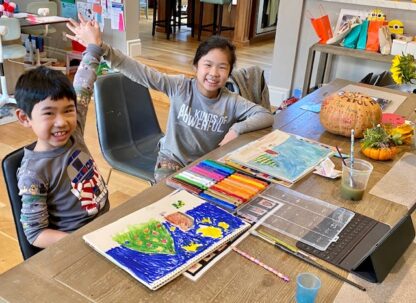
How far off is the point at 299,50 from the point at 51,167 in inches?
132

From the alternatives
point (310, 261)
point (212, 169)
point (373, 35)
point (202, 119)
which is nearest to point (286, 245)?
point (310, 261)

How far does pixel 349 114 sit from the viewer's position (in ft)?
5.51

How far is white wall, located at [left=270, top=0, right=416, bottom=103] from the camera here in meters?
3.94

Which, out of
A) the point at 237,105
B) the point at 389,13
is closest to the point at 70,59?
the point at 389,13

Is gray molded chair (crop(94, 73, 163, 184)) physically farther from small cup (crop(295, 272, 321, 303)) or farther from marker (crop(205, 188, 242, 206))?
small cup (crop(295, 272, 321, 303))

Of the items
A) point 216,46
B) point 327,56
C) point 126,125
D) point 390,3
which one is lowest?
point 126,125

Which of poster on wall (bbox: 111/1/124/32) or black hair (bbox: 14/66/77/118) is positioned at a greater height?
black hair (bbox: 14/66/77/118)

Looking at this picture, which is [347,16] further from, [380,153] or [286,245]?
[286,245]

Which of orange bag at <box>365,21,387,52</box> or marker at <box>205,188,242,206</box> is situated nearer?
marker at <box>205,188,242,206</box>

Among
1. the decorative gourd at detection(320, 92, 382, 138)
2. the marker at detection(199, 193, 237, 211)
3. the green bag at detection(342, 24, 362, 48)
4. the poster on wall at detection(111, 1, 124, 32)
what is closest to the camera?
the marker at detection(199, 193, 237, 211)

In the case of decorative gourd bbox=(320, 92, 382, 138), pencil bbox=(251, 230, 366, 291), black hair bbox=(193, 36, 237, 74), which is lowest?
pencil bbox=(251, 230, 366, 291)

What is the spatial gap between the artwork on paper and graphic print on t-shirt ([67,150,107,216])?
17.5 inches

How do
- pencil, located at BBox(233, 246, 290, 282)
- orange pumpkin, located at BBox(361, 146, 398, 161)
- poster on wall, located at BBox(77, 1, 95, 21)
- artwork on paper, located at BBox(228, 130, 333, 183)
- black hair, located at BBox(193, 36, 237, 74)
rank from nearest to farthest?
pencil, located at BBox(233, 246, 290, 282)
artwork on paper, located at BBox(228, 130, 333, 183)
orange pumpkin, located at BBox(361, 146, 398, 161)
black hair, located at BBox(193, 36, 237, 74)
poster on wall, located at BBox(77, 1, 95, 21)

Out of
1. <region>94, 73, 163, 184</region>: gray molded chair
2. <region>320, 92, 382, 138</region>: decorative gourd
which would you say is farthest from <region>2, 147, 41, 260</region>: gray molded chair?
<region>320, 92, 382, 138</region>: decorative gourd
